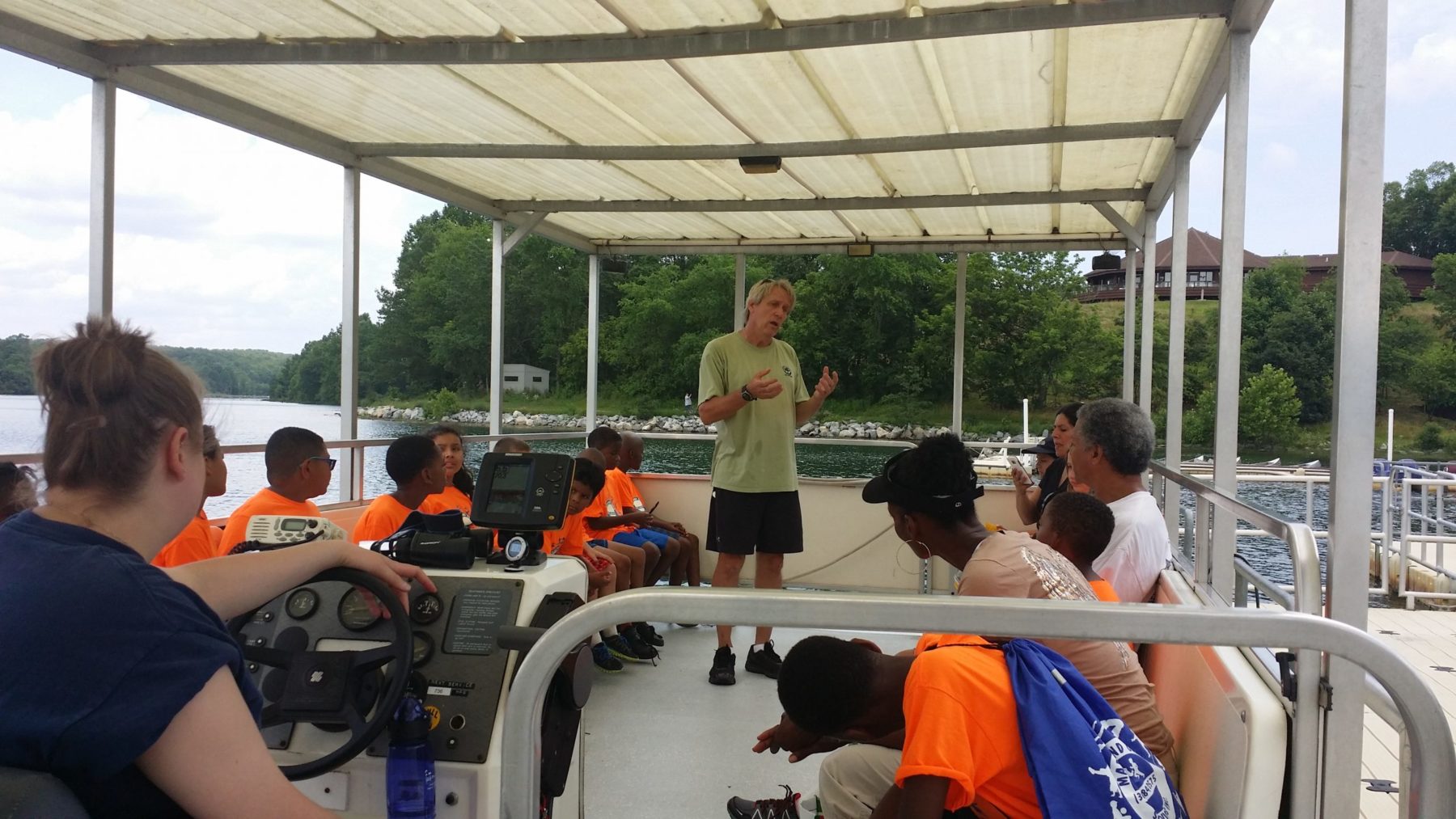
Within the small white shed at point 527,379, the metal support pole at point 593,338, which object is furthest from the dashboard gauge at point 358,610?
the small white shed at point 527,379

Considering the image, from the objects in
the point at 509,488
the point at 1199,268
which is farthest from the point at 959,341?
the point at 509,488

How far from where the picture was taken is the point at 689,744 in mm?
3596

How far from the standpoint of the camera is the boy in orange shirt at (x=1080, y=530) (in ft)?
7.80

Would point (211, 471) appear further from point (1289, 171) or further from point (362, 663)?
point (1289, 171)

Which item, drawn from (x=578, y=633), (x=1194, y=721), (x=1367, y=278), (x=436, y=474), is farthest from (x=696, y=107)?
(x=578, y=633)

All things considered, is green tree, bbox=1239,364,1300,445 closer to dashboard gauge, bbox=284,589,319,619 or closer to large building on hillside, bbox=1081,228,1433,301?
large building on hillside, bbox=1081,228,1433,301

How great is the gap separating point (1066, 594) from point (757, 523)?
2562mm

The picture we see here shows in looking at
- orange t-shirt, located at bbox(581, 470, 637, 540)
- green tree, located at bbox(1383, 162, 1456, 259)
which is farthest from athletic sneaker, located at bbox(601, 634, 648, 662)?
green tree, located at bbox(1383, 162, 1456, 259)

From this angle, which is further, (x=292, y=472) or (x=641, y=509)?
(x=641, y=509)

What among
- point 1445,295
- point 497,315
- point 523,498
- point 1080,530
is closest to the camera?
point 523,498

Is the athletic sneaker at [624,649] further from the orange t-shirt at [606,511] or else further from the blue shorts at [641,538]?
the blue shorts at [641,538]

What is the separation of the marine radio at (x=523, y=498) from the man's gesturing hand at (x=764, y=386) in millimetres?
2037

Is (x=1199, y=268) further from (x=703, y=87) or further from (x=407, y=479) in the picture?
(x=407, y=479)

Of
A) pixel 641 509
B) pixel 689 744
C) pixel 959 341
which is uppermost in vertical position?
pixel 959 341
